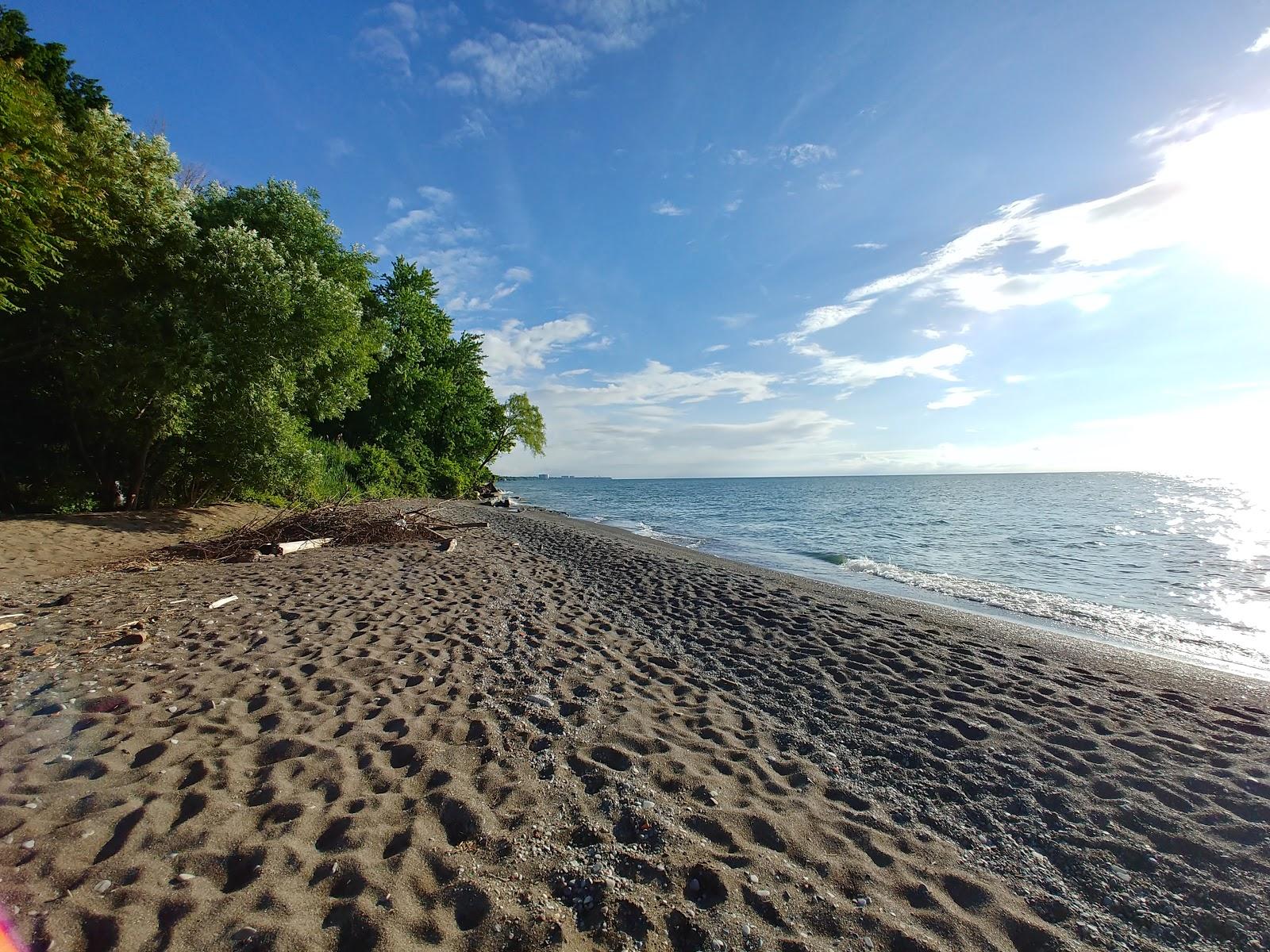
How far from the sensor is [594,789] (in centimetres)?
362

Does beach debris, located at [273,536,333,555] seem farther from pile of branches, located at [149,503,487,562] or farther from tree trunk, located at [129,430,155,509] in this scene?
tree trunk, located at [129,430,155,509]

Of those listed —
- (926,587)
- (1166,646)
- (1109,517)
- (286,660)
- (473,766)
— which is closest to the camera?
(473,766)

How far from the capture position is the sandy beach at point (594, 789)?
2.58 meters

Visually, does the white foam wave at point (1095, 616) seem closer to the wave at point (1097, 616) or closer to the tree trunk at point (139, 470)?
the wave at point (1097, 616)

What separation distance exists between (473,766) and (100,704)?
342cm

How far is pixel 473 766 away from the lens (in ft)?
12.5

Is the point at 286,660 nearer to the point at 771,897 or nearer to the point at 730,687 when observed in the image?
the point at 730,687

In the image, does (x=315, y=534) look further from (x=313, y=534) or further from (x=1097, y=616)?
(x=1097, y=616)

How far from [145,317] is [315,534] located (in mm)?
6130

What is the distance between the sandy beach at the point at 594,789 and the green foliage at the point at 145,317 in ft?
22.4

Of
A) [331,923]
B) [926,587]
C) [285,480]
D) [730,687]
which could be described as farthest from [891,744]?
[285,480]

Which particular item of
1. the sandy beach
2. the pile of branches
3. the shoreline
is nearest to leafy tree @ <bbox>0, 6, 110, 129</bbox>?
the pile of branches

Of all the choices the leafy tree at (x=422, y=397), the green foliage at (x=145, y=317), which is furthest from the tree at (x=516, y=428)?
the green foliage at (x=145, y=317)

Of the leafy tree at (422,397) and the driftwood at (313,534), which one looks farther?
the leafy tree at (422,397)
